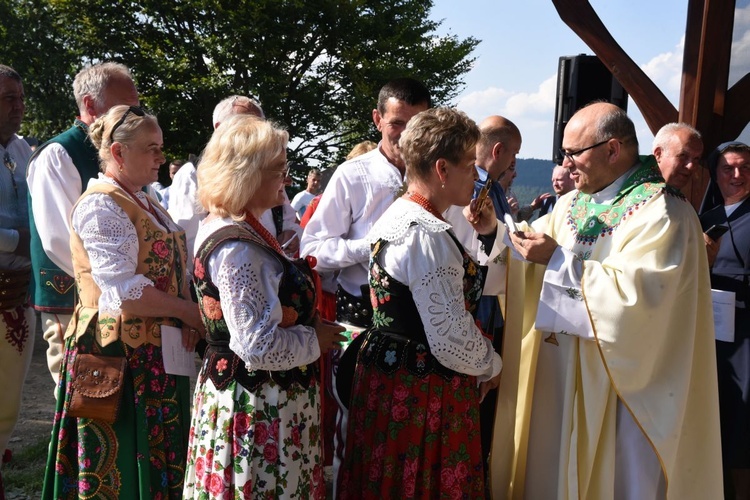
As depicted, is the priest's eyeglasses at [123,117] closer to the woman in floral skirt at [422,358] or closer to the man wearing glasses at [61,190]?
the man wearing glasses at [61,190]

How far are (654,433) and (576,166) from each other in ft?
3.72

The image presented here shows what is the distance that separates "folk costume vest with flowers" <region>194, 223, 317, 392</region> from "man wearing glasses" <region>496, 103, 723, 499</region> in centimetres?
102

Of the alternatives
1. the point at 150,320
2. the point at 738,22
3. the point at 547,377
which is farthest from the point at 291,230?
the point at 738,22

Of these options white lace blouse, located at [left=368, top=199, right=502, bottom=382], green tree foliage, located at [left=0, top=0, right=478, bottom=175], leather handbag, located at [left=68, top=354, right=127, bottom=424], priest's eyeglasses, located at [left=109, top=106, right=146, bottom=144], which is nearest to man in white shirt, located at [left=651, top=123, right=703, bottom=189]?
white lace blouse, located at [left=368, top=199, right=502, bottom=382]

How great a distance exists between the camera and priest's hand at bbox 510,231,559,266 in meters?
3.05

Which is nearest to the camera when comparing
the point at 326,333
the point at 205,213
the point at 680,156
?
the point at 326,333

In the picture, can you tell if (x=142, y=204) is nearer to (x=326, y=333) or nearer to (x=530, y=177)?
(x=326, y=333)

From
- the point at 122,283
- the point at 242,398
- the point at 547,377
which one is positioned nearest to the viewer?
the point at 242,398

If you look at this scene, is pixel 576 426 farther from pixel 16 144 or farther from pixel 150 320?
pixel 16 144

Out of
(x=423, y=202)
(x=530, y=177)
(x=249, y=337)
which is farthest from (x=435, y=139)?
(x=530, y=177)

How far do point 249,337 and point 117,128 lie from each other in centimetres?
118

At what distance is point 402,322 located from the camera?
8.93 ft

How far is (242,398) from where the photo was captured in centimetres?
251

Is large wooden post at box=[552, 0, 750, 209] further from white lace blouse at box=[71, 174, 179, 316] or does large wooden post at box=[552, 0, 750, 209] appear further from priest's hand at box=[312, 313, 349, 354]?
white lace blouse at box=[71, 174, 179, 316]
